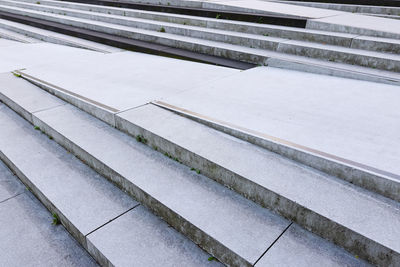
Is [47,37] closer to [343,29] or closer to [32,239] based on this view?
[32,239]

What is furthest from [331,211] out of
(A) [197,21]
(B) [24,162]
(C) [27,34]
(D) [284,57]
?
(C) [27,34]

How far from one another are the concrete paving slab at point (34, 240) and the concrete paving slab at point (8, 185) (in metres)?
0.14

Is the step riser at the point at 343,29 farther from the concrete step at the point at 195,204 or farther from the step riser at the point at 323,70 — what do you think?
the concrete step at the point at 195,204

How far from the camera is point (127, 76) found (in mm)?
4930

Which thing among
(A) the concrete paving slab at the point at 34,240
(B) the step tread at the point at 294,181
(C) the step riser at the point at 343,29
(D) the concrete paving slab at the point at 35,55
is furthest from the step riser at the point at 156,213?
(C) the step riser at the point at 343,29

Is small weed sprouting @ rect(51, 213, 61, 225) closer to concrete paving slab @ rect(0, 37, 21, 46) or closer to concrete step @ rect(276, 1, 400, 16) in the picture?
concrete paving slab @ rect(0, 37, 21, 46)

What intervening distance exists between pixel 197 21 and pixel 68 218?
5.67 m

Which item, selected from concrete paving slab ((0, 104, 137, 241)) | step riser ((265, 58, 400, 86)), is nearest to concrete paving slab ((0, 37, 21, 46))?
concrete paving slab ((0, 104, 137, 241))

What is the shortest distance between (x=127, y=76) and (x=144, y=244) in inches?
126

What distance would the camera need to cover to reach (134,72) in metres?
5.14

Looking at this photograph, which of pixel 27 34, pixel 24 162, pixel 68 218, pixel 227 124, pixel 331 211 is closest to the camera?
pixel 331 211

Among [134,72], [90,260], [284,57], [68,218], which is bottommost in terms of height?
[90,260]

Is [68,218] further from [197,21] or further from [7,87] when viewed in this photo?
[197,21]

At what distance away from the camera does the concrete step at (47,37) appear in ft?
23.3
